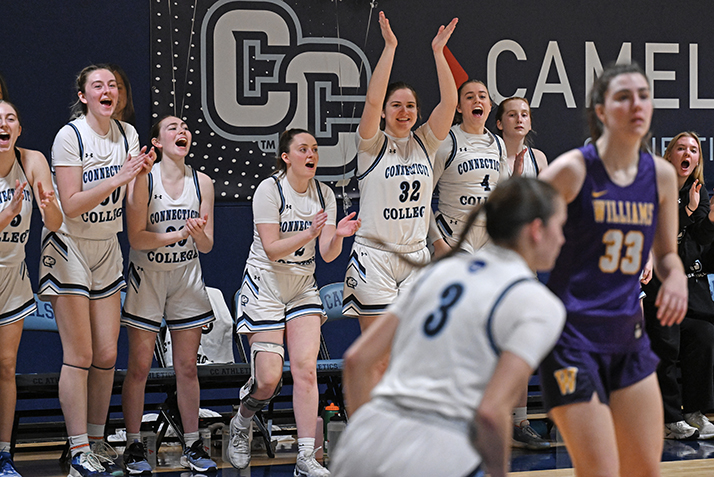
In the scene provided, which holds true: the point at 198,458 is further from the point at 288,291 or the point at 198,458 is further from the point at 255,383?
the point at 288,291

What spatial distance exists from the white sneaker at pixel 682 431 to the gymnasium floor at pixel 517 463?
0.08 metres

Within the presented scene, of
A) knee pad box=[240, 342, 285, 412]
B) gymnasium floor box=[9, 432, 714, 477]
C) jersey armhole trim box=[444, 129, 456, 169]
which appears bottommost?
gymnasium floor box=[9, 432, 714, 477]

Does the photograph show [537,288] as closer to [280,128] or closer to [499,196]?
[499,196]

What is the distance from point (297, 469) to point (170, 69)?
131 inches

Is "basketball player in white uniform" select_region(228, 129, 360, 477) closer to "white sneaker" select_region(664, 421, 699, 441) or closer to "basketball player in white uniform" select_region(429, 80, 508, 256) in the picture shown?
"basketball player in white uniform" select_region(429, 80, 508, 256)

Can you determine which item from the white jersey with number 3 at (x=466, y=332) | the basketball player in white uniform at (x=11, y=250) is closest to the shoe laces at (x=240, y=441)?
the basketball player in white uniform at (x=11, y=250)

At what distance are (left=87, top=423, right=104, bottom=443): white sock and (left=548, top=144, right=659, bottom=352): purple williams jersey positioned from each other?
3.20 m

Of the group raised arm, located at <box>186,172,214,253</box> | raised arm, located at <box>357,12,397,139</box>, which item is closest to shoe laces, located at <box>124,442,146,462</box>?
raised arm, located at <box>186,172,214,253</box>

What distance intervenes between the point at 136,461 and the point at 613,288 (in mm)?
3225

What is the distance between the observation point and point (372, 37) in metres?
7.00

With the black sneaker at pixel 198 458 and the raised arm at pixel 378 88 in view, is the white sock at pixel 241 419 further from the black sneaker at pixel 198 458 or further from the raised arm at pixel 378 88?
the raised arm at pixel 378 88

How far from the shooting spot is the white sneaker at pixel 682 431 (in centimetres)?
579

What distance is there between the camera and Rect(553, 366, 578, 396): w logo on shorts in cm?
271

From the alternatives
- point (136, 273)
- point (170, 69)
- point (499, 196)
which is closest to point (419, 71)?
point (170, 69)
